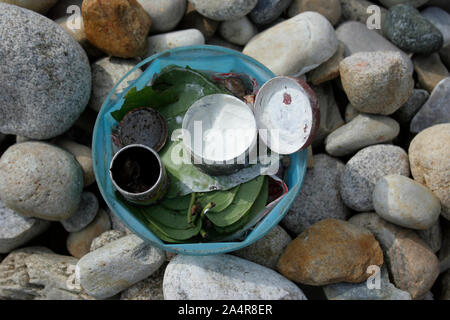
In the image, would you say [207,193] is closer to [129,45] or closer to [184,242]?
[184,242]

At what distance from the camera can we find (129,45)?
2.40 metres

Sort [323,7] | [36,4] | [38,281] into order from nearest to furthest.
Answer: [38,281] < [36,4] < [323,7]

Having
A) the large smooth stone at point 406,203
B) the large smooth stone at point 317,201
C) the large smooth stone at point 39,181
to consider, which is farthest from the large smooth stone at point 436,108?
the large smooth stone at point 39,181

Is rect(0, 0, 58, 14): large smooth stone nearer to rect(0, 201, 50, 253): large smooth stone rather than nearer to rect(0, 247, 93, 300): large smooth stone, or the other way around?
rect(0, 201, 50, 253): large smooth stone

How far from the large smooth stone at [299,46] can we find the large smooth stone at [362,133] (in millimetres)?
460

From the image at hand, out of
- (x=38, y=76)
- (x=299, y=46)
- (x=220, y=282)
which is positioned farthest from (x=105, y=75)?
(x=220, y=282)

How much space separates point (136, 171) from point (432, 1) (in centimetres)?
249

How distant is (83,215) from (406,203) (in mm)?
1930

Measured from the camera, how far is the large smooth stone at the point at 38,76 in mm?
2133

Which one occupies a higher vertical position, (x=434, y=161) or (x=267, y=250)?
(x=434, y=161)

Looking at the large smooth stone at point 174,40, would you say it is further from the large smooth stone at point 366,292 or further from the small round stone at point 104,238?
the large smooth stone at point 366,292

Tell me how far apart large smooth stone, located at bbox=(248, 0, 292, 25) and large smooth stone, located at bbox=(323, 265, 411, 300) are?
1.77 m

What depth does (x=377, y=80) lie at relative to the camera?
233cm

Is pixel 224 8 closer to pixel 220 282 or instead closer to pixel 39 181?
pixel 39 181
